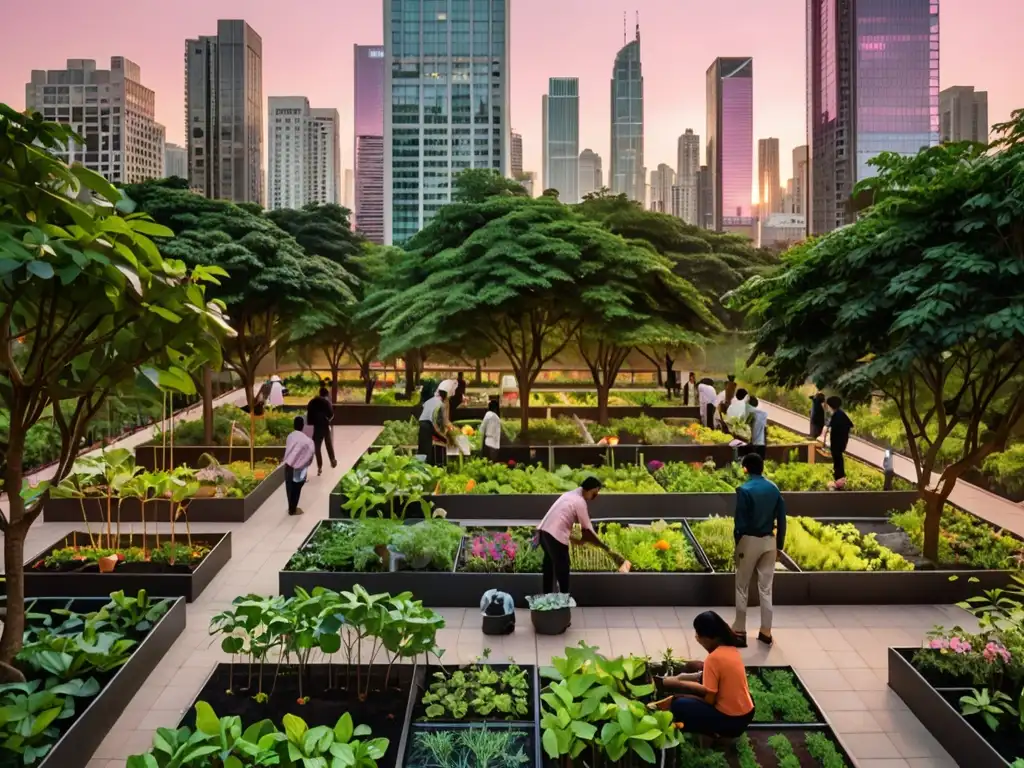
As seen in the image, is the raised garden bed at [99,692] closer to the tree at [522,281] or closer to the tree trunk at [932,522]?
the tree trunk at [932,522]

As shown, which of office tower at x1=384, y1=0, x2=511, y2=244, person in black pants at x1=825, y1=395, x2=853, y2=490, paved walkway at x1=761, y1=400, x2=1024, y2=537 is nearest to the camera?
paved walkway at x1=761, y1=400, x2=1024, y2=537

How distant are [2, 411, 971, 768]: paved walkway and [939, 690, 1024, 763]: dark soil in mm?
322

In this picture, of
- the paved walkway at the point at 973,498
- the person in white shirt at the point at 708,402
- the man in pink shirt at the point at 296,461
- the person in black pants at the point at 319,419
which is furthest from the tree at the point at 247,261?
the paved walkway at the point at 973,498

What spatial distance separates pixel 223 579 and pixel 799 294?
7.66 m

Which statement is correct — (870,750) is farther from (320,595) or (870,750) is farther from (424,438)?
(424,438)

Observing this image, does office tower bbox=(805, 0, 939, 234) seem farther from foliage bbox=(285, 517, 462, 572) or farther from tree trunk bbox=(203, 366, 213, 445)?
foliage bbox=(285, 517, 462, 572)

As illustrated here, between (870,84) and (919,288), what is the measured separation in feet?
328

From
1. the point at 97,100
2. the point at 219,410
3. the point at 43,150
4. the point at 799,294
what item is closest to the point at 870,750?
the point at 799,294

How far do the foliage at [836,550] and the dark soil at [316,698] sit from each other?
5.17 metres

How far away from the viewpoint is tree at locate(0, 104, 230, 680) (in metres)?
4.75

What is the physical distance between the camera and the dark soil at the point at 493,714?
20.4 feet

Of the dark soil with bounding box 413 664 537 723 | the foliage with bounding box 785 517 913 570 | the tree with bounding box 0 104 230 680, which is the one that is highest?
the tree with bounding box 0 104 230 680

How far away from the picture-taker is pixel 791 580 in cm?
925

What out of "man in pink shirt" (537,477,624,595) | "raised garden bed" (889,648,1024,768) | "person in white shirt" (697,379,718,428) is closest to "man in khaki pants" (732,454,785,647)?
"raised garden bed" (889,648,1024,768)
